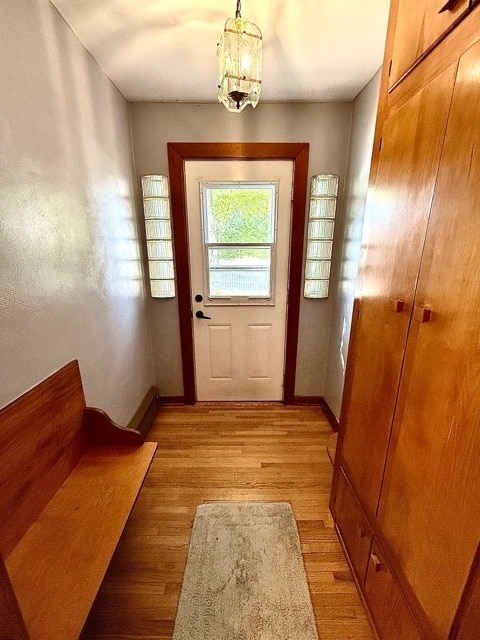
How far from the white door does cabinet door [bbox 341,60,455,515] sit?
3.98 ft

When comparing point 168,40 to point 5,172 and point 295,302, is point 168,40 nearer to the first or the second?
point 5,172

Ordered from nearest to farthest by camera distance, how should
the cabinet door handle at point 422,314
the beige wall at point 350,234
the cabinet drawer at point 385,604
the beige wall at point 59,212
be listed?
the cabinet door handle at point 422,314 < the cabinet drawer at point 385,604 < the beige wall at point 59,212 < the beige wall at point 350,234

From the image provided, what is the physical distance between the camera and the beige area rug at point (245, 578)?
114 cm

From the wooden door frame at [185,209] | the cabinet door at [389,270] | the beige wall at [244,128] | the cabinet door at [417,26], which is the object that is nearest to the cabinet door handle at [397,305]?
the cabinet door at [389,270]

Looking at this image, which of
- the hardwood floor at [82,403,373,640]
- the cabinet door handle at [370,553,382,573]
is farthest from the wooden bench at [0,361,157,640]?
the cabinet door handle at [370,553,382,573]

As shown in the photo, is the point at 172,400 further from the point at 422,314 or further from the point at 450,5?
the point at 450,5

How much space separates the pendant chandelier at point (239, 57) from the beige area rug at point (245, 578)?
2.14 m

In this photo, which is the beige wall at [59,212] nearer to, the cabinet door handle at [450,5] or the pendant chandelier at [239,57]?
the pendant chandelier at [239,57]

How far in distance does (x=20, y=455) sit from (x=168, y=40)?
199cm

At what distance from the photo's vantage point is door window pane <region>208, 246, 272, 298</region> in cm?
234

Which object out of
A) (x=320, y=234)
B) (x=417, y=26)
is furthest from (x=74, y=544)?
(x=320, y=234)

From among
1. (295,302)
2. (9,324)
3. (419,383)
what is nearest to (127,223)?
(9,324)

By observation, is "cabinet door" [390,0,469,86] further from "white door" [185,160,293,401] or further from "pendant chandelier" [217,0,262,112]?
"white door" [185,160,293,401]

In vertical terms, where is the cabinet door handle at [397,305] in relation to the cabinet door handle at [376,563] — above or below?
above
